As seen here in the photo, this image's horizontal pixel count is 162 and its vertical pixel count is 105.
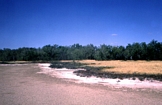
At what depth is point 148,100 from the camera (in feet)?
30.9

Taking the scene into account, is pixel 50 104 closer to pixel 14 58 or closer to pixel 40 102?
pixel 40 102

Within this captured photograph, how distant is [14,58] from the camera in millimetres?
86938

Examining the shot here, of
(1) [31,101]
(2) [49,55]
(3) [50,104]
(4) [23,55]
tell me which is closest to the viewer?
(3) [50,104]

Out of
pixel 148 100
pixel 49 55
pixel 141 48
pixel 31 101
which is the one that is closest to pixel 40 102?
pixel 31 101

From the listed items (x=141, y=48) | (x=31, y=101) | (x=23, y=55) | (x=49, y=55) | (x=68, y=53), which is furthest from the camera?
(x=68, y=53)

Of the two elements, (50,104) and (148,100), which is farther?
(148,100)

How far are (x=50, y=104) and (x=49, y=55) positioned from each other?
8129 cm

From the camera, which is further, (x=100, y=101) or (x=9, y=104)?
(x=100, y=101)

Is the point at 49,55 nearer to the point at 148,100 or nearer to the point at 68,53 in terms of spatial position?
the point at 68,53

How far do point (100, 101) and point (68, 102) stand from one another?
1.81 meters

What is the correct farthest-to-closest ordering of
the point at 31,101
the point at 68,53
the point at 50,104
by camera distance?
1. the point at 68,53
2. the point at 31,101
3. the point at 50,104

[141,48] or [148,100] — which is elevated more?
[141,48]

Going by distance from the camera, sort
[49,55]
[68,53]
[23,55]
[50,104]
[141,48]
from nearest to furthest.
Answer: [50,104] < [141,48] < [23,55] < [49,55] < [68,53]

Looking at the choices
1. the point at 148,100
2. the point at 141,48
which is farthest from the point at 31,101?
the point at 141,48
